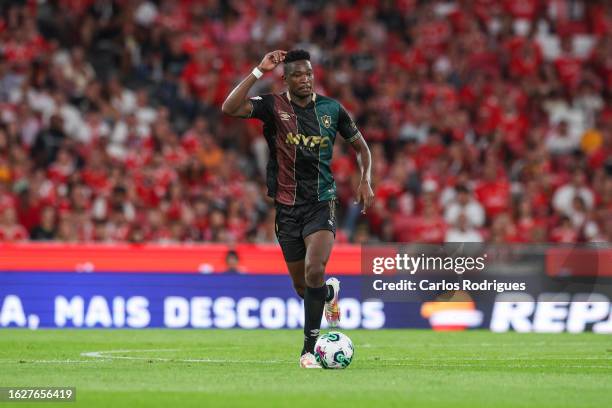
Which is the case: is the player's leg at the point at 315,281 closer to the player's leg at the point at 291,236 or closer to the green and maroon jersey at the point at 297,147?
the player's leg at the point at 291,236

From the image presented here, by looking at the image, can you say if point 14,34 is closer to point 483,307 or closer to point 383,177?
point 383,177

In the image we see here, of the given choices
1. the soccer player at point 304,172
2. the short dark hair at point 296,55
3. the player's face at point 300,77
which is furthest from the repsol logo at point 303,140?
the short dark hair at point 296,55

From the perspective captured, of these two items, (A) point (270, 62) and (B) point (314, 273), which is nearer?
(A) point (270, 62)

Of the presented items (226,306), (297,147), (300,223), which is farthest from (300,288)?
(226,306)

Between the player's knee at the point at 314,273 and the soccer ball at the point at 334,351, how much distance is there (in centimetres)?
48

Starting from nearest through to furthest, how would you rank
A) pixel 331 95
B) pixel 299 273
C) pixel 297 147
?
pixel 297 147
pixel 299 273
pixel 331 95

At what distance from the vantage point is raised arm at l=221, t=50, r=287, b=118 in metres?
11.0

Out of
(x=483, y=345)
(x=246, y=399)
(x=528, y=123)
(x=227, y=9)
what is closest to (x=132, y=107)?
(x=227, y=9)

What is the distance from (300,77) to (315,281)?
Answer: 1763 mm

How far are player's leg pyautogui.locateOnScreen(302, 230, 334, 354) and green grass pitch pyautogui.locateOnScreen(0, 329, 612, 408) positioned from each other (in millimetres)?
397

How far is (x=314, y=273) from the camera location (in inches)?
441
